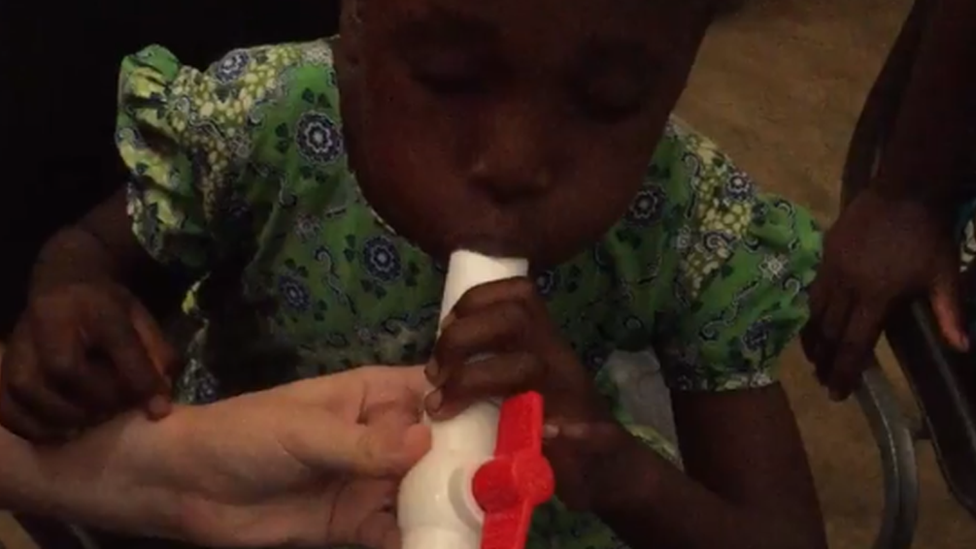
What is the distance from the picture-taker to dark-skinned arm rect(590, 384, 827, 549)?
83 cm

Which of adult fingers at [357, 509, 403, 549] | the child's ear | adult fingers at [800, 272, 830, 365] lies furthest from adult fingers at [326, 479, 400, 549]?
adult fingers at [800, 272, 830, 365]

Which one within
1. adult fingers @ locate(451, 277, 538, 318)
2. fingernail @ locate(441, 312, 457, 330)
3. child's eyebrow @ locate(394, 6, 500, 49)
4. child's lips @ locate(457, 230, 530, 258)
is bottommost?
fingernail @ locate(441, 312, 457, 330)

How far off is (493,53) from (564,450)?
180 millimetres

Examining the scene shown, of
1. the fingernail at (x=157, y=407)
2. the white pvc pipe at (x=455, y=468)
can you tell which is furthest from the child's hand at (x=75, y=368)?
the white pvc pipe at (x=455, y=468)

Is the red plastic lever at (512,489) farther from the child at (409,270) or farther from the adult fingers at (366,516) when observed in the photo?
the adult fingers at (366,516)

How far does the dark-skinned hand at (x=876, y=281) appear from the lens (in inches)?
37.4

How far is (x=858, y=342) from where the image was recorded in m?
0.95

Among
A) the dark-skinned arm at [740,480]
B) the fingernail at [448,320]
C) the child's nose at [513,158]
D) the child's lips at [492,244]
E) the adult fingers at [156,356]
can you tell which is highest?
the child's nose at [513,158]

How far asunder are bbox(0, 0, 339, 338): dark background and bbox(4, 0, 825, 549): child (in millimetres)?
62

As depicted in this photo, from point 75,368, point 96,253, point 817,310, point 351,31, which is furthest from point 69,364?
point 817,310

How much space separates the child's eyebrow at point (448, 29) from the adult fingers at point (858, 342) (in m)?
0.42

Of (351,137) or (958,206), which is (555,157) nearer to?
(351,137)

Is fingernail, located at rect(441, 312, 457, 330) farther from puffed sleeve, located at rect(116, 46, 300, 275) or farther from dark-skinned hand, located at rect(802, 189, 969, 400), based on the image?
dark-skinned hand, located at rect(802, 189, 969, 400)

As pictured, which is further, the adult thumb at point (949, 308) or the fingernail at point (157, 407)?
the adult thumb at point (949, 308)
